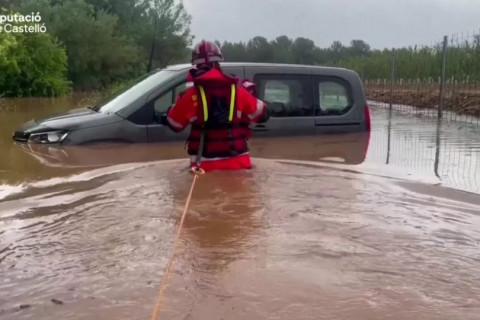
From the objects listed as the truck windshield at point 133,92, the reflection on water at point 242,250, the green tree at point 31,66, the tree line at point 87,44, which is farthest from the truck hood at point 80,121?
the green tree at point 31,66

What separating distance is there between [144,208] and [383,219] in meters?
1.57

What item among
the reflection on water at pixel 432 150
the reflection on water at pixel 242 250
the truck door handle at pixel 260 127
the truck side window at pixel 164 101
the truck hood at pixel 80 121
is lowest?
the reflection on water at pixel 242 250

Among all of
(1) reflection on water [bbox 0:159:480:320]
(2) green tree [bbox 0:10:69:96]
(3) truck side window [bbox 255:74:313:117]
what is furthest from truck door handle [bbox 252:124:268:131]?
(2) green tree [bbox 0:10:69:96]

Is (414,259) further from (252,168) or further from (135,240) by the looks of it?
(252,168)

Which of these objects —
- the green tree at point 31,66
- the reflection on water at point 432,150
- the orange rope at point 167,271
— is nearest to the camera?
the orange rope at point 167,271

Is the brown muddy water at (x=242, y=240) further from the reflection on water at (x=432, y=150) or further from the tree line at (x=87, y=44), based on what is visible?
the tree line at (x=87, y=44)

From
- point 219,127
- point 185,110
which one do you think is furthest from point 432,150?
point 185,110

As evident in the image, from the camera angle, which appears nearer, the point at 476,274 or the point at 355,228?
the point at 476,274

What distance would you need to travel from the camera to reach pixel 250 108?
4832 millimetres

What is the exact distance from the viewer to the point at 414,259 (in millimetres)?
3229

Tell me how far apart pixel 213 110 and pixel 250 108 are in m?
0.29

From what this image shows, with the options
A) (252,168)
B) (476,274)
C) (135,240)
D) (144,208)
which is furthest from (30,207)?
(476,274)

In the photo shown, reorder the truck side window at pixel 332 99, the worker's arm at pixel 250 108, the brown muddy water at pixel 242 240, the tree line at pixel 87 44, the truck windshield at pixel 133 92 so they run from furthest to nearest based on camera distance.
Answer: the tree line at pixel 87 44, the truck side window at pixel 332 99, the truck windshield at pixel 133 92, the worker's arm at pixel 250 108, the brown muddy water at pixel 242 240

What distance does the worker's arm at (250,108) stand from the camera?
4.79 m
